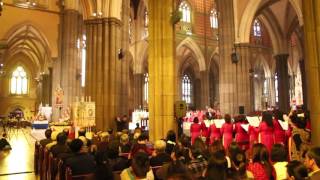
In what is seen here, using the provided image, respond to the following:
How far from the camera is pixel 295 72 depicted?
35.8 metres

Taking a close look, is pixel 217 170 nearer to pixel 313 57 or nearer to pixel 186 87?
pixel 313 57

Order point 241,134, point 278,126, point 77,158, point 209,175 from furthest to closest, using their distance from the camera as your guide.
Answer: point 241,134, point 278,126, point 77,158, point 209,175

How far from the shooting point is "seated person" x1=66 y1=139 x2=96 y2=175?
177 inches

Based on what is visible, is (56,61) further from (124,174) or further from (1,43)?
(124,174)

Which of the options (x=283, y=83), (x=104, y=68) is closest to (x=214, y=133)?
(x=104, y=68)

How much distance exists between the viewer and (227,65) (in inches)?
756

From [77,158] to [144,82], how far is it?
97.6ft

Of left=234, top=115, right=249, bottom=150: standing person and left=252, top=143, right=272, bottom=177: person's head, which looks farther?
left=234, top=115, right=249, bottom=150: standing person

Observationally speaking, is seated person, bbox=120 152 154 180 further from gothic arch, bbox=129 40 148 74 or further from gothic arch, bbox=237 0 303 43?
gothic arch, bbox=129 40 148 74

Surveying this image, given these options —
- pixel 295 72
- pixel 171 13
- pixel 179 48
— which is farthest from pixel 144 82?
pixel 171 13

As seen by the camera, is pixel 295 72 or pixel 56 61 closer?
pixel 56 61

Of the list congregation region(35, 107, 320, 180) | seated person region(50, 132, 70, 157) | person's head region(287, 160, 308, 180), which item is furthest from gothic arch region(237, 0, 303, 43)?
person's head region(287, 160, 308, 180)

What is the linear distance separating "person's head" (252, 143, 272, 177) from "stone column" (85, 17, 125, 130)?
11505mm

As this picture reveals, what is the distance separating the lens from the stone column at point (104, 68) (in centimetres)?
1552
